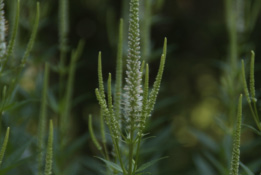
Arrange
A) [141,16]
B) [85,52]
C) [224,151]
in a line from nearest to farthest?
[224,151] < [141,16] < [85,52]

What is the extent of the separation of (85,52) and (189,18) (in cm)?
167

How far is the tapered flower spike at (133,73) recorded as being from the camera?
1.73 metres

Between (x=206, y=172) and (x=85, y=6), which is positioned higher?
(x=85, y=6)

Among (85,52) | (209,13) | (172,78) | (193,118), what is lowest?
(193,118)

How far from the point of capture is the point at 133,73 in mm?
1765

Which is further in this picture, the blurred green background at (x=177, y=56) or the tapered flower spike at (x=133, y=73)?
the blurred green background at (x=177, y=56)

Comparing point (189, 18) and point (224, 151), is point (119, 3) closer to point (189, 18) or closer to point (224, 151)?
point (189, 18)

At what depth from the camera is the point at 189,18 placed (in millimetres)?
6824

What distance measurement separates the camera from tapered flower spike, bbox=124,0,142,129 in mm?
1728

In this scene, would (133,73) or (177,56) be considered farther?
(177,56)

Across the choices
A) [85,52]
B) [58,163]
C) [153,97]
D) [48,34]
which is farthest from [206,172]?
[48,34]

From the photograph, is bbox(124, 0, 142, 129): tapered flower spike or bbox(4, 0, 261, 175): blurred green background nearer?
bbox(124, 0, 142, 129): tapered flower spike

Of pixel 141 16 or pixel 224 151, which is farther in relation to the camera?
pixel 141 16

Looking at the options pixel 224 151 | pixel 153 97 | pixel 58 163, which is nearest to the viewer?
pixel 153 97
